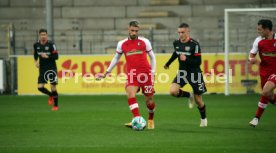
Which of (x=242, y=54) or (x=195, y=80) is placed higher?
(x=242, y=54)

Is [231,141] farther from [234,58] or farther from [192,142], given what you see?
[234,58]

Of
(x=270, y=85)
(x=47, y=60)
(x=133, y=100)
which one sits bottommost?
(x=133, y=100)

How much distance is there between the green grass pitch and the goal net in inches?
139

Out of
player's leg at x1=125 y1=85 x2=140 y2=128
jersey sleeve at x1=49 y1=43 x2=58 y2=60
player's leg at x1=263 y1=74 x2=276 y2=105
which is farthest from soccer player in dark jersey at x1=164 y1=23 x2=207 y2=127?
jersey sleeve at x1=49 y1=43 x2=58 y2=60

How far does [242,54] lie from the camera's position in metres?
27.6

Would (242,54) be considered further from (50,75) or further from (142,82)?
(142,82)

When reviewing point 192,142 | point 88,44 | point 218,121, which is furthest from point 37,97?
point 192,142

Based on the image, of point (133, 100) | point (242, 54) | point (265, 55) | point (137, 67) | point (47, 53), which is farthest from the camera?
point (242, 54)

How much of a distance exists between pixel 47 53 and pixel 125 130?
6656 millimetres

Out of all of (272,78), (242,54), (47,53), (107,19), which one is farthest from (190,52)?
(107,19)

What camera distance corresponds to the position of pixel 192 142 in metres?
12.6

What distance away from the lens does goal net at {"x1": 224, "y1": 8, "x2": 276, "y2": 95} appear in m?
26.8

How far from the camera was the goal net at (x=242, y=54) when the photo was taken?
26797 mm

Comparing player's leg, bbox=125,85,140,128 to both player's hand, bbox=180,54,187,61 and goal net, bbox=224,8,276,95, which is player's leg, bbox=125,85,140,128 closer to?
player's hand, bbox=180,54,187,61
